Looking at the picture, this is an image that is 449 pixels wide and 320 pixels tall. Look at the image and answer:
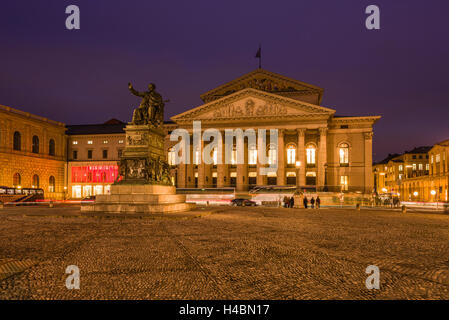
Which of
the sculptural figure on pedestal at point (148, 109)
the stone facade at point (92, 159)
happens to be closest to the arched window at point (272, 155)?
the stone facade at point (92, 159)

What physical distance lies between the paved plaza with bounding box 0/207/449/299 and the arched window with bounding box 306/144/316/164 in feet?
180

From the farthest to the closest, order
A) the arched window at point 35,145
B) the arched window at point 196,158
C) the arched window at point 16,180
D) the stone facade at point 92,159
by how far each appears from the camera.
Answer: the stone facade at point 92,159 → the arched window at point 196,158 → the arched window at point 35,145 → the arched window at point 16,180

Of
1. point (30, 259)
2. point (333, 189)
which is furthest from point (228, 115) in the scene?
point (30, 259)

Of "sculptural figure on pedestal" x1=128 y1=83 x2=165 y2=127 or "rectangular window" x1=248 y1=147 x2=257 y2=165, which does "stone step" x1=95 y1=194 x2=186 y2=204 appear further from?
"rectangular window" x1=248 y1=147 x2=257 y2=165

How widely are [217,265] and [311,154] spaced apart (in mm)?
61678

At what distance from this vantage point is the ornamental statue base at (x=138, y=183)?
19189 millimetres

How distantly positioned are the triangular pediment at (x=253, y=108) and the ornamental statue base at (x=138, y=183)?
42.7 m

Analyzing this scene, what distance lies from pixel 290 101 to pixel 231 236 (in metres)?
50.8

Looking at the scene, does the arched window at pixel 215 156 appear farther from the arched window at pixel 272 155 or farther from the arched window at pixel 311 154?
the arched window at pixel 311 154

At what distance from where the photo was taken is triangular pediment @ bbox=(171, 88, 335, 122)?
59688 mm

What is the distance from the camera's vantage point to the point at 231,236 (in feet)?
39.2

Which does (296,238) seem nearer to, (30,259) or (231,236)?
(231,236)

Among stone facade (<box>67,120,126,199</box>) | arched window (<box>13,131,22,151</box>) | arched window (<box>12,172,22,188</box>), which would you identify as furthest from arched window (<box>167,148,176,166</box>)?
arched window (<box>12,172,22,188</box>)

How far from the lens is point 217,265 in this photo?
728 cm
